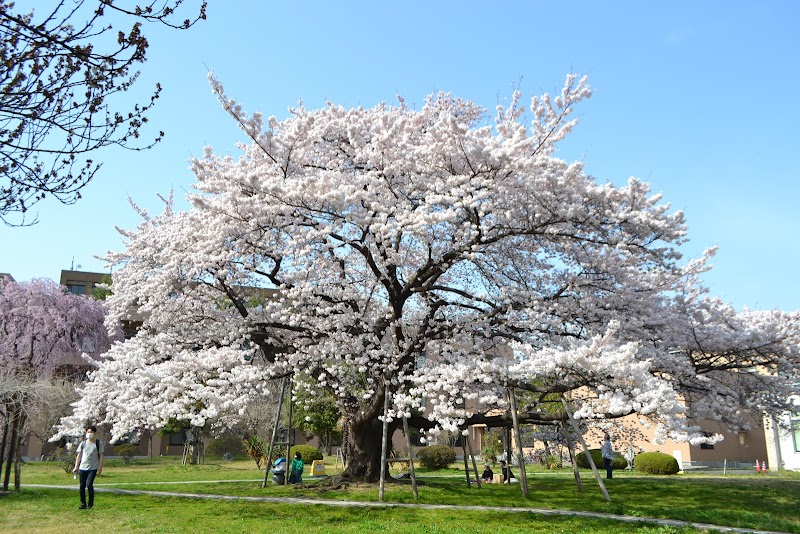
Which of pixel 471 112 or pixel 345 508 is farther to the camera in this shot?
pixel 471 112

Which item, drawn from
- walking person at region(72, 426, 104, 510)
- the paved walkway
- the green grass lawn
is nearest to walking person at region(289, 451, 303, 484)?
the green grass lawn

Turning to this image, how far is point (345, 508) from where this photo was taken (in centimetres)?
1230

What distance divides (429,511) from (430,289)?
5.17m

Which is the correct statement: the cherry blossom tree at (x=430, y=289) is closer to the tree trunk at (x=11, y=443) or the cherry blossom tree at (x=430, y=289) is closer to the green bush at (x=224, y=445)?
the tree trunk at (x=11, y=443)

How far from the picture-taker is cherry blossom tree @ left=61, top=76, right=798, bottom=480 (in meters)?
12.3

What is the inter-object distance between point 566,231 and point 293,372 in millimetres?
7902

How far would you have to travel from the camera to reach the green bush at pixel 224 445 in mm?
38750

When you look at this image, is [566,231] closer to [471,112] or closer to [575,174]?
[575,174]

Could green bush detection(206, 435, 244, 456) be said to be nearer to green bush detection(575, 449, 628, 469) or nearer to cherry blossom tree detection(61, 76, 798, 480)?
green bush detection(575, 449, 628, 469)

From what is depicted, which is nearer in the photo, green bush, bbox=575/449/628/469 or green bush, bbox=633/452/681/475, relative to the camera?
green bush, bbox=633/452/681/475

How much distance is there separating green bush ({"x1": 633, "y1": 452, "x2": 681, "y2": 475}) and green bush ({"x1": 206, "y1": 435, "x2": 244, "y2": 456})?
24.1 m

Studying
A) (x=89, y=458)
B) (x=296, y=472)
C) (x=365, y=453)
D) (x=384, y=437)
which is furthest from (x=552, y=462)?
(x=89, y=458)

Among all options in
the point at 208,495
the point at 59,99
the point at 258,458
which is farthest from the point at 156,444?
the point at 59,99

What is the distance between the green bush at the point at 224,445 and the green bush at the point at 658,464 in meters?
24.1
